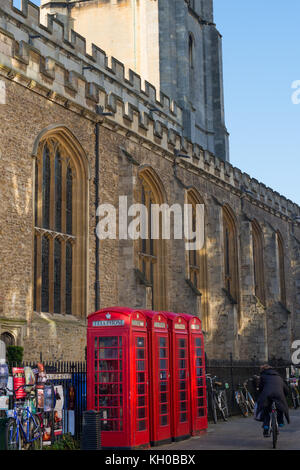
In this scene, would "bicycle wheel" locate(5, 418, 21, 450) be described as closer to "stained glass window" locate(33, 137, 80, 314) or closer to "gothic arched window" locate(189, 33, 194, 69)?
"stained glass window" locate(33, 137, 80, 314)

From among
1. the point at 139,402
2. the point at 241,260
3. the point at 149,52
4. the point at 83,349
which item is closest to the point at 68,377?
the point at 139,402

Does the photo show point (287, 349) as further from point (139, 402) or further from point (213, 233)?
point (139, 402)

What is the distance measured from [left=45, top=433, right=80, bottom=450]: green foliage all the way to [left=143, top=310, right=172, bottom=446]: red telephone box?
4.40 feet

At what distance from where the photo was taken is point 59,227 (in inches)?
719

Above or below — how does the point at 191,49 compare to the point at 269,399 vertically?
above

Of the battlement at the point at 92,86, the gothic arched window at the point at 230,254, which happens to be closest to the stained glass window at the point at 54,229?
the battlement at the point at 92,86

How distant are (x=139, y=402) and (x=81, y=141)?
370 inches

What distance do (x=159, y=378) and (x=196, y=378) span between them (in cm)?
169

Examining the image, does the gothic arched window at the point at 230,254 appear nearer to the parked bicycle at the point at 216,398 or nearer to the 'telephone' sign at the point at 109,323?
the parked bicycle at the point at 216,398

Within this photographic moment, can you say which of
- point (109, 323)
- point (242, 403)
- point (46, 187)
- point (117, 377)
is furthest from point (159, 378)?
point (46, 187)

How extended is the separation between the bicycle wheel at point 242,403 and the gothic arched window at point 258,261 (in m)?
15.7

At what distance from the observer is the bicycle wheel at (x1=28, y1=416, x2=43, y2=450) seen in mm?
10562

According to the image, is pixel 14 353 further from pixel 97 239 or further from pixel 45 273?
pixel 97 239
